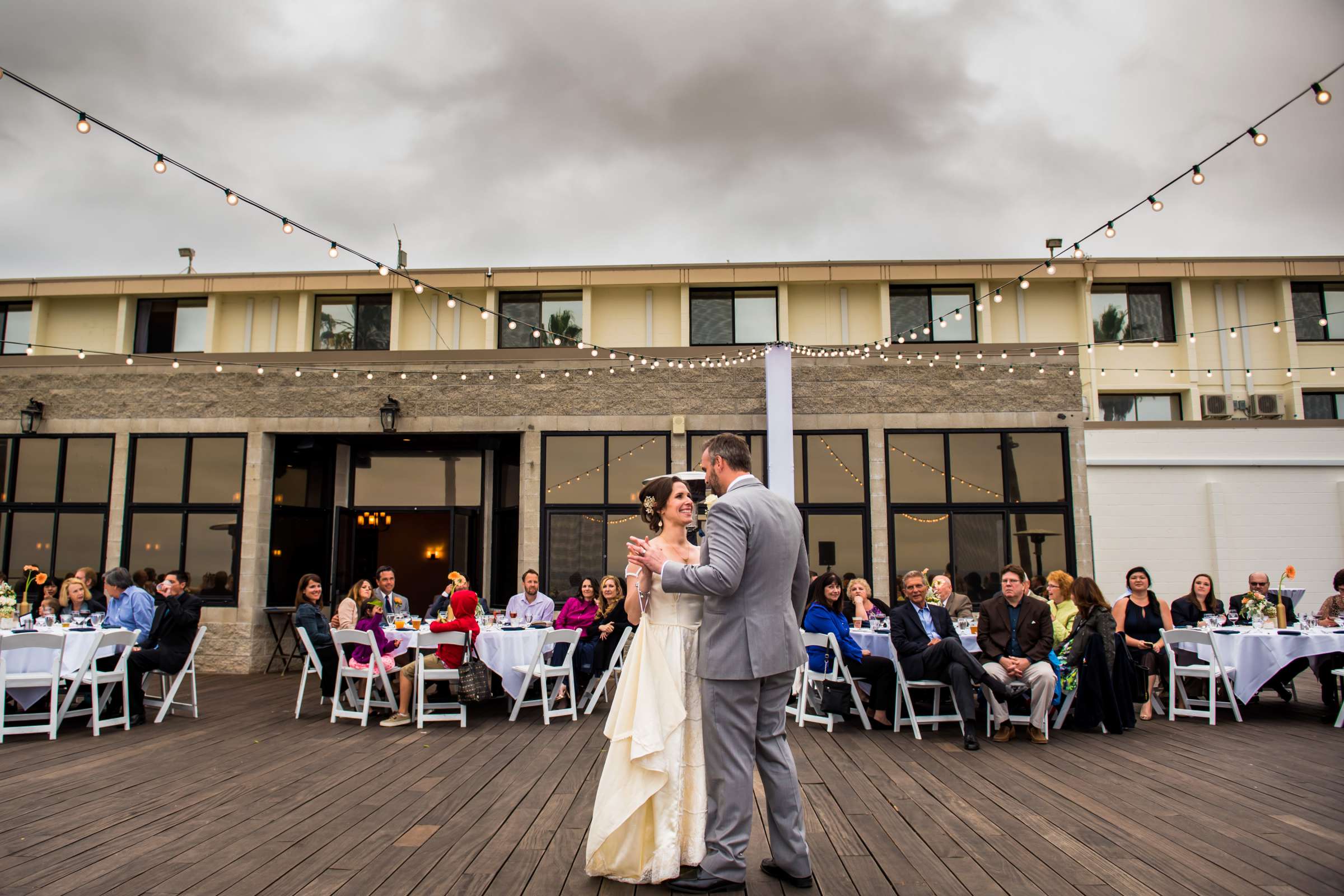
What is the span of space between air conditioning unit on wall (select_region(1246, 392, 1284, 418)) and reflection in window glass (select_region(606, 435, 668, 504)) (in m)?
10.8

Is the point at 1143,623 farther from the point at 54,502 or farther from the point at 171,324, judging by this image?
the point at 171,324

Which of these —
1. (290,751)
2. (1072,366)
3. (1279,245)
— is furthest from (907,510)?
(1279,245)

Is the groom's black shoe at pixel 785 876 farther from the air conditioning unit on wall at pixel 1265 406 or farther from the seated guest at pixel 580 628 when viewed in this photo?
the air conditioning unit on wall at pixel 1265 406

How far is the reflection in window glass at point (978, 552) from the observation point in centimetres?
1003

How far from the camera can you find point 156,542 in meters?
10.8

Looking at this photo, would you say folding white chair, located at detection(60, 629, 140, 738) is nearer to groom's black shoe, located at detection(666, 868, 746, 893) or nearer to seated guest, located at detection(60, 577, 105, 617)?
seated guest, located at detection(60, 577, 105, 617)

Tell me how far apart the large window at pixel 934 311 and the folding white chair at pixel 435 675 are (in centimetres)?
917

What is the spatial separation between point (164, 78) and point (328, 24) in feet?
5.03

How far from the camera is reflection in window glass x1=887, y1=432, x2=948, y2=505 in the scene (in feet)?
33.8

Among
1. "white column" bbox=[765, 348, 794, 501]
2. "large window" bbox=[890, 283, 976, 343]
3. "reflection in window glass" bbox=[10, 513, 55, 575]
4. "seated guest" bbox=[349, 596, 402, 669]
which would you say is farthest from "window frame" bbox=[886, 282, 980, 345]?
"reflection in window glass" bbox=[10, 513, 55, 575]

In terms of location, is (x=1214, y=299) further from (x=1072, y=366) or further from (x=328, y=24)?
(x=328, y=24)

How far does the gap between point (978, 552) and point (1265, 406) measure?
7.98 meters

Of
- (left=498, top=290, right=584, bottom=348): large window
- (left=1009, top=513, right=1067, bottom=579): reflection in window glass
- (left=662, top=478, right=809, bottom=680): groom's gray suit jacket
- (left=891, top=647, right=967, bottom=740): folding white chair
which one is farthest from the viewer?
(left=498, top=290, right=584, bottom=348): large window

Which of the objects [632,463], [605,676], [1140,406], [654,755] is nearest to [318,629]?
[605,676]
